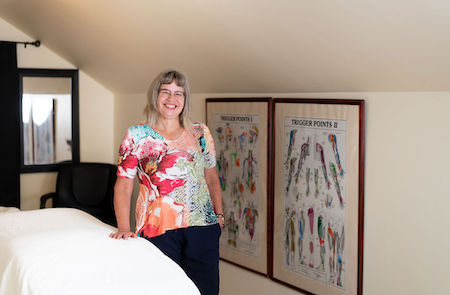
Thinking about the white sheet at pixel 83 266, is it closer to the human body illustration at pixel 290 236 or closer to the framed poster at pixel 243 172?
the human body illustration at pixel 290 236

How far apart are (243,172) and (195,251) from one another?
1.04m

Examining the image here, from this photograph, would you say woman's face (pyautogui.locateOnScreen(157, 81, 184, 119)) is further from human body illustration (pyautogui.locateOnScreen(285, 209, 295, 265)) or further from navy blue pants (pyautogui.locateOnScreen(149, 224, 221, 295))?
human body illustration (pyautogui.locateOnScreen(285, 209, 295, 265))

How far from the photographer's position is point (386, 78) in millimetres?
2229

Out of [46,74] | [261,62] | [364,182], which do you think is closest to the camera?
[364,182]

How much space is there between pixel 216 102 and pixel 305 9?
1.37 metres

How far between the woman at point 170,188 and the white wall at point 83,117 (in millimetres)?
2329

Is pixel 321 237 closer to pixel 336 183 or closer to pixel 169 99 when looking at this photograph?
pixel 336 183

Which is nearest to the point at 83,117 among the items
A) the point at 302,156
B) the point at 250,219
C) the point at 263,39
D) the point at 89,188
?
the point at 89,188

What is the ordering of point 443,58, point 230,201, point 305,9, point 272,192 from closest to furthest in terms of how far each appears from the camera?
1. point 443,58
2. point 305,9
3. point 272,192
4. point 230,201

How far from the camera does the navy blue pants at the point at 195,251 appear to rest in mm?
2242

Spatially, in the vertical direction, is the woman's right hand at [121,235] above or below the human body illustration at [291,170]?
below

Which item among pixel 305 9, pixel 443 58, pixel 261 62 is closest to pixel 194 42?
pixel 261 62

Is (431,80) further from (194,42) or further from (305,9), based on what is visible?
(194,42)

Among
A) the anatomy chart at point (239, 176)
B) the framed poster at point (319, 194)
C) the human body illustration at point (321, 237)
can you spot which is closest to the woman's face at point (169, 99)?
the framed poster at point (319, 194)
